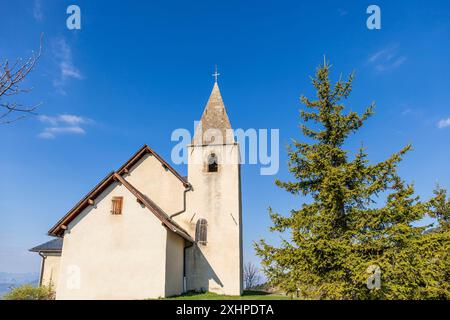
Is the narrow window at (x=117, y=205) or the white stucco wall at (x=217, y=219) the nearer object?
the narrow window at (x=117, y=205)

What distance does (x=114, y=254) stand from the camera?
17.2 meters

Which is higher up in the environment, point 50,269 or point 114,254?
point 114,254

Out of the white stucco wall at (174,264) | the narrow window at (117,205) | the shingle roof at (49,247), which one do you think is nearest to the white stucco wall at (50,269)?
the shingle roof at (49,247)

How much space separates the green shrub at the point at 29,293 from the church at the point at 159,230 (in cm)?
106

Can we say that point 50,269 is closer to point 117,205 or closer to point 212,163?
point 117,205

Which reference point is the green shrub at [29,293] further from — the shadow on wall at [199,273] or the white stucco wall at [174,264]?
the shadow on wall at [199,273]

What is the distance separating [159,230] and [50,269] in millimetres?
12369

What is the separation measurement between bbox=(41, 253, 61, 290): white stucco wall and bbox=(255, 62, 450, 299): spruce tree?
18.7m

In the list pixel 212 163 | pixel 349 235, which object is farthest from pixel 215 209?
pixel 349 235

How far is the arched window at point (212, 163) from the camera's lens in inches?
937

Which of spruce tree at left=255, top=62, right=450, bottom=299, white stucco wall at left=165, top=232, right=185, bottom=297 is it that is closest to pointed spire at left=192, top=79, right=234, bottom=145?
white stucco wall at left=165, top=232, right=185, bottom=297

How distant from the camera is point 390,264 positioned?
1015 centimetres
